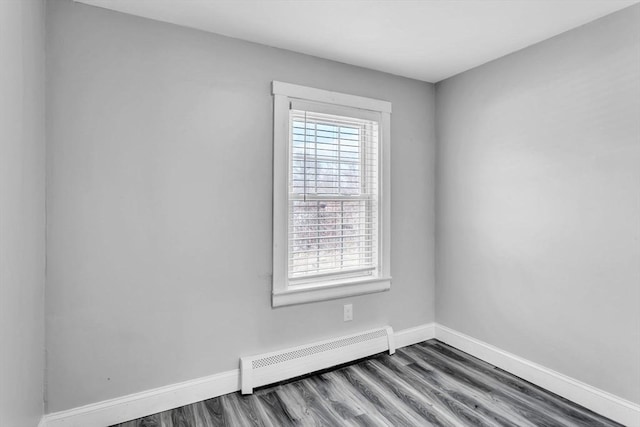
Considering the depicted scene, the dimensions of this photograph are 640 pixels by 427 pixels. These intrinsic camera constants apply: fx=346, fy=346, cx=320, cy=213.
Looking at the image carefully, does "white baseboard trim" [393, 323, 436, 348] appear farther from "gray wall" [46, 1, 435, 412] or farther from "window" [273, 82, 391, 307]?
"gray wall" [46, 1, 435, 412]

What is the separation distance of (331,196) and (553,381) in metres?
2.02

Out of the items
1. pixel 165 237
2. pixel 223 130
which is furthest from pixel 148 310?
pixel 223 130

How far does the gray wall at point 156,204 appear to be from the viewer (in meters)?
1.92

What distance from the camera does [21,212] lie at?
150cm

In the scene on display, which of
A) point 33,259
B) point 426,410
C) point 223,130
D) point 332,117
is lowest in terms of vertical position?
point 426,410

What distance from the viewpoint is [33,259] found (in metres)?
1.66

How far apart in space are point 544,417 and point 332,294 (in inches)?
60.3

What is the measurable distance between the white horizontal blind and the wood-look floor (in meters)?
0.79

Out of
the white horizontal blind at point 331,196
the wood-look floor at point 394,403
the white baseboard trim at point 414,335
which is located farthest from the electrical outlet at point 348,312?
the white baseboard trim at point 414,335

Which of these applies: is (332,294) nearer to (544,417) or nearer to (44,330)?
(544,417)

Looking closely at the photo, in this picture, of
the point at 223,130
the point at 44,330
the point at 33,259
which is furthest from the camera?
the point at 223,130

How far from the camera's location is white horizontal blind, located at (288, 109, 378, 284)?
2.62m

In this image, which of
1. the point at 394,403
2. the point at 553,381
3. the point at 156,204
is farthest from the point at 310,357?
the point at 553,381

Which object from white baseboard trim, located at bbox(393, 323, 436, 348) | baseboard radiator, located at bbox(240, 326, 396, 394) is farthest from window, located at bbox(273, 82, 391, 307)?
white baseboard trim, located at bbox(393, 323, 436, 348)
